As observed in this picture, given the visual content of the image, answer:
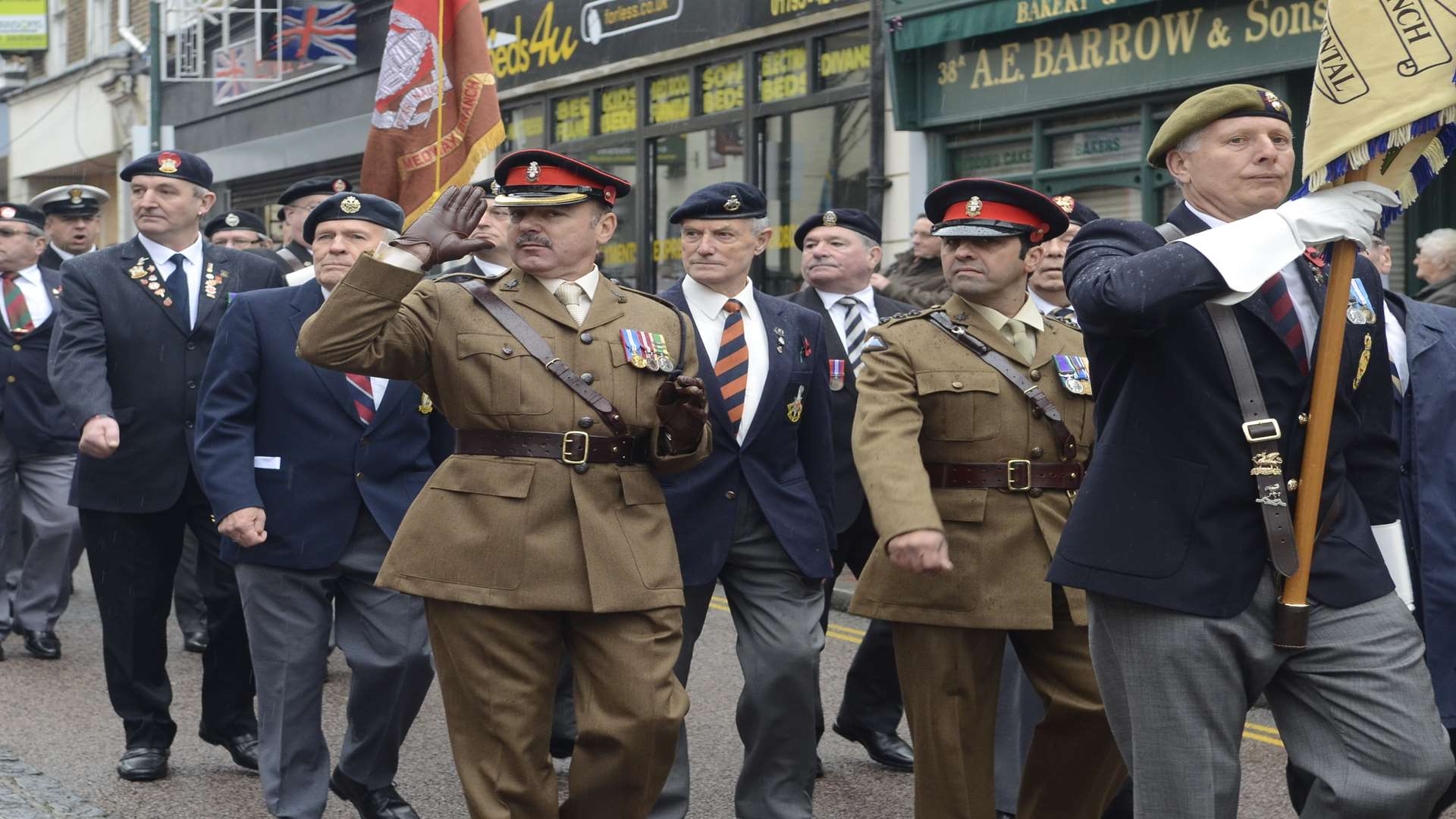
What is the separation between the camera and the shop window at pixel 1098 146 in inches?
512

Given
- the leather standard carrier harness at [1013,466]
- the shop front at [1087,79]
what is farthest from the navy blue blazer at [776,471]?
the shop front at [1087,79]

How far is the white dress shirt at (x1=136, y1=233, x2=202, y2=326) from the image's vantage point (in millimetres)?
7109

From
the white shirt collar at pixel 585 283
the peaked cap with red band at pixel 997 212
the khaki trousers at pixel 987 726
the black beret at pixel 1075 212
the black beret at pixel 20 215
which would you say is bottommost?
the khaki trousers at pixel 987 726

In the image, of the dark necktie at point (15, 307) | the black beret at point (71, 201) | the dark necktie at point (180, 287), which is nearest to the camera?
the dark necktie at point (180, 287)

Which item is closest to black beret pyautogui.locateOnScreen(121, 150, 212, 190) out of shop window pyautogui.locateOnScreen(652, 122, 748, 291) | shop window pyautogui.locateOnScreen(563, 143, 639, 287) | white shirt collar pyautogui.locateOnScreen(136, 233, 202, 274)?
white shirt collar pyautogui.locateOnScreen(136, 233, 202, 274)

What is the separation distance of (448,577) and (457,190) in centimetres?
95

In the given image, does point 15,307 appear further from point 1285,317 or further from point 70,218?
point 1285,317

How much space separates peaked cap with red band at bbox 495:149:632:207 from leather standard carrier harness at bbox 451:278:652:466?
0.27 meters

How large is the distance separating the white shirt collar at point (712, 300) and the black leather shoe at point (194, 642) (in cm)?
425

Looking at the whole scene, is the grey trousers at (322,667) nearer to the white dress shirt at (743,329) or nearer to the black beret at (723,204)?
the white dress shirt at (743,329)

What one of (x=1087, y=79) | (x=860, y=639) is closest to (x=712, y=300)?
(x=860, y=639)

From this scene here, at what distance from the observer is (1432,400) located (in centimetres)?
504

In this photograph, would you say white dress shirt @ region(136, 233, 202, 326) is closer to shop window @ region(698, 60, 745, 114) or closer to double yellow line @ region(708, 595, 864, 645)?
double yellow line @ region(708, 595, 864, 645)

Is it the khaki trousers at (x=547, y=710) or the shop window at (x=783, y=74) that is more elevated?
the shop window at (x=783, y=74)
